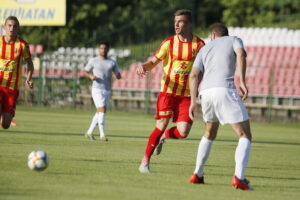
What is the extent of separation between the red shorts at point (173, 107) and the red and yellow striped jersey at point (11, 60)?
276 centimetres

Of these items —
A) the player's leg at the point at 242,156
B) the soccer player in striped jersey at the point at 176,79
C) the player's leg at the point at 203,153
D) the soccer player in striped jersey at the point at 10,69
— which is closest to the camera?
the player's leg at the point at 242,156

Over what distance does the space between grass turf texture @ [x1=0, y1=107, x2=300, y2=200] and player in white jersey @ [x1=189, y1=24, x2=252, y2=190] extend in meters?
0.37

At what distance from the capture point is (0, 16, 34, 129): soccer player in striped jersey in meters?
11.4

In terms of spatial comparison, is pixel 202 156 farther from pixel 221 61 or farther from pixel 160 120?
pixel 160 120

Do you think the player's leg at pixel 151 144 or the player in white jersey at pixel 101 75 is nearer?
the player's leg at pixel 151 144

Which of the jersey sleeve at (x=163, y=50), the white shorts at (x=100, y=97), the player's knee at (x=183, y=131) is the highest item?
the jersey sleeve at (x=163, y=50)

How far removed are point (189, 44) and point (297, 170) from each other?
2.76 meters

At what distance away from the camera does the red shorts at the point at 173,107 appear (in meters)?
9.75

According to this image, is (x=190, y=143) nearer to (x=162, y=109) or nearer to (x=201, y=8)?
(x=162, y=109)

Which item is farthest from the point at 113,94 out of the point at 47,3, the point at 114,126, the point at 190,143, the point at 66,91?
the point at 190,143

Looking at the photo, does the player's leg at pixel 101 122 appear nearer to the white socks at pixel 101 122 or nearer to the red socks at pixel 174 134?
the white socks at pixel 101 122

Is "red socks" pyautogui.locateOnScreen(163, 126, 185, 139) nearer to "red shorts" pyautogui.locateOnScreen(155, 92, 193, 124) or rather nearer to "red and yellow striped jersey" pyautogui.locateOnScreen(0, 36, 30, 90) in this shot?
"red shorts" pyautogui.locateOnScreen(155, 92, 193, 124)

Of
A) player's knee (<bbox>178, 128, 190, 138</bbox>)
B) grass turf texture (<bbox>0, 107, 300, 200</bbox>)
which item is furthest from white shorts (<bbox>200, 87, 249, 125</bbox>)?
player's knee (<bbox>178, 128, 190, 138</bbox>)

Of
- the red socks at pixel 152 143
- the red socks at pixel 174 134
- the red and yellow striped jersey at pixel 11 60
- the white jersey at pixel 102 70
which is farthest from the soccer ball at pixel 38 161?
the white jersey at pixel 102 70
